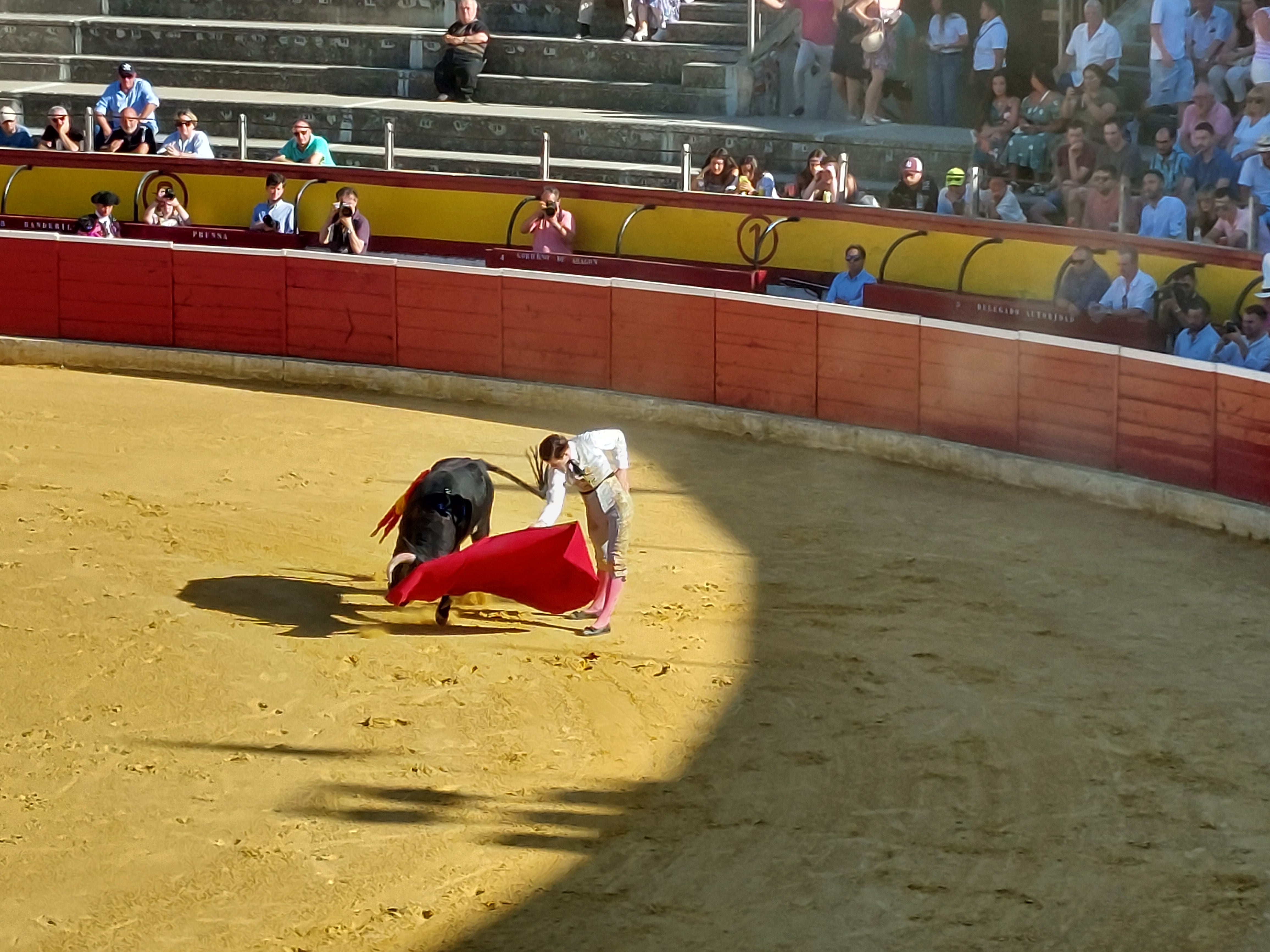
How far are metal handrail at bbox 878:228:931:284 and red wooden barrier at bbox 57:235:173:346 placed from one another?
18.0ft

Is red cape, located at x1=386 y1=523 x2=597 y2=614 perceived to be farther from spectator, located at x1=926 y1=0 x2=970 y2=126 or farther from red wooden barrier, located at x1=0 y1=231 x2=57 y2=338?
spectator, located at x1=926 y1=0 x2=970 y2=126

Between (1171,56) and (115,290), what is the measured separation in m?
8.43

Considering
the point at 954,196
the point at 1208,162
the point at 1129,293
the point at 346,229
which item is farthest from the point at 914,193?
the point at 346,229

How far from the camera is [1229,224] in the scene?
41.3 feet

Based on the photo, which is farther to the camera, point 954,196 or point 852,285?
point 954,196

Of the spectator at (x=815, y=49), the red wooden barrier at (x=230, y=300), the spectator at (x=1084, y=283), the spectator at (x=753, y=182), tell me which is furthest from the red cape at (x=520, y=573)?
the spectator at (x=815, y=49)

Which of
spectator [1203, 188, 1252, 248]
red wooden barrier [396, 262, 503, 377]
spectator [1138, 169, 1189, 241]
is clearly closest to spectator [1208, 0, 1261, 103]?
spectator [1138, 169, 1189, 241]

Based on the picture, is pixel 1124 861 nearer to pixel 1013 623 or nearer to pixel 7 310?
pixel 1013 623

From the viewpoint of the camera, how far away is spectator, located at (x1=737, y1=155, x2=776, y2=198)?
51.0 ft

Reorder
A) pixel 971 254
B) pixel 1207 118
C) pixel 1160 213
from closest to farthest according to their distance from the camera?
pixel 1160 213 < pixel 971 254 < pixel 1207 118

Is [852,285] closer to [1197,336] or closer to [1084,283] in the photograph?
[1084,283]

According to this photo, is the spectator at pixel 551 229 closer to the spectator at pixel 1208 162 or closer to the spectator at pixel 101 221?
the spectator at pixel 101 221

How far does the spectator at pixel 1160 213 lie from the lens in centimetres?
1295

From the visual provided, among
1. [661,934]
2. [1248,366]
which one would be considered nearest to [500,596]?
Answer: [661,934]
